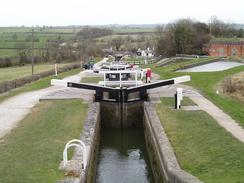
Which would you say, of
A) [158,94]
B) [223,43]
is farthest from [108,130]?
[223,43]

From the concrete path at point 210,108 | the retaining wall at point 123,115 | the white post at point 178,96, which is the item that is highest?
the white post at point 178,96

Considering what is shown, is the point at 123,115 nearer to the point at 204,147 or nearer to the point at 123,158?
the point at 123,158

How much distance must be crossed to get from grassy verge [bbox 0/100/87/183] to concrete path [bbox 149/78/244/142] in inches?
184

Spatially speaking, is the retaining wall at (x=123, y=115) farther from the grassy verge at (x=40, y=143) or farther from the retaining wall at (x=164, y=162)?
the retaining wall at (x=164, y=162)

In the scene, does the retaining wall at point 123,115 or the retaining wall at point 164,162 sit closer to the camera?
the retaining wall at point 164,162

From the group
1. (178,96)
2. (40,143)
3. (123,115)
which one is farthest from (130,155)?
(123,115)

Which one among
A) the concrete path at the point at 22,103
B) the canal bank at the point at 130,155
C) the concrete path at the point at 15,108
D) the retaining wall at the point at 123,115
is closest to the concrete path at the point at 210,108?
the retaining wall at the point at 123,115

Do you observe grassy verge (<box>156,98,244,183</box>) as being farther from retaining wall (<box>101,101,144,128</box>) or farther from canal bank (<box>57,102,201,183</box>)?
retaining wall (<box>101,101,144,128</box>)

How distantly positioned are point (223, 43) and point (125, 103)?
3780 cm

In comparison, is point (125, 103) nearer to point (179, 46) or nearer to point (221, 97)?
point (221, 97)

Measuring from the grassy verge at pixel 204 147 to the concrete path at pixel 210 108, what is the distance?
11.9 inches

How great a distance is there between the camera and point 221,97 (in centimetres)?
2108

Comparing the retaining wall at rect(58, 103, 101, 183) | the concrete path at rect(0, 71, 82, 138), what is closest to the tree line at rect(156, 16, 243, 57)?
the concrete path at rect(0, 71, 82, 138)

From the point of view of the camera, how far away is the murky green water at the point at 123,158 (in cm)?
1208
